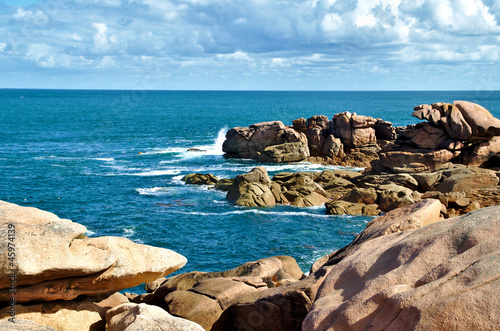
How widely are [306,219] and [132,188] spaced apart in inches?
866

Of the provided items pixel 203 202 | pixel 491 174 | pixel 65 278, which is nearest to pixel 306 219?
pixel 203 202

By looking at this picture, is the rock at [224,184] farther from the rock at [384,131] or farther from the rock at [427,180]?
the rock at [384,131]

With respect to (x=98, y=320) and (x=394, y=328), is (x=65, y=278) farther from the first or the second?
(x=394, y=328)

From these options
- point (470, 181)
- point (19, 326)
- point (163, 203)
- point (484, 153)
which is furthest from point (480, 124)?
point (19, 326)

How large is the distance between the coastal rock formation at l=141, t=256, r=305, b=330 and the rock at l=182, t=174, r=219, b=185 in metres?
34.8

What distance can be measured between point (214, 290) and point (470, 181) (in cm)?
3383

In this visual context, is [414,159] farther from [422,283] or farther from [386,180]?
[422,283]

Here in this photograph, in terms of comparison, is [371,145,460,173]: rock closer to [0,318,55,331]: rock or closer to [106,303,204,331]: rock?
[106,303,204,331]: rock

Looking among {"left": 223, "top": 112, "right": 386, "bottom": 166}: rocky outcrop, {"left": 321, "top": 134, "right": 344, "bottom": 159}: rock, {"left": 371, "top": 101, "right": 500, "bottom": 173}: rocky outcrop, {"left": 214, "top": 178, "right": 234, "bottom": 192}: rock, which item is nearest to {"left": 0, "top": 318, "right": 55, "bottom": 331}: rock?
{"left": 214, "top": 178, "right": 234, "bottom": 192}: rock

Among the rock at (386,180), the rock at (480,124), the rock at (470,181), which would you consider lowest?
the rock at (386,180)

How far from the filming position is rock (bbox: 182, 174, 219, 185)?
55.7 meters

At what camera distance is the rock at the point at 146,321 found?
12.6 metres

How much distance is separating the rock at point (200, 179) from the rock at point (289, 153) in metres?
14.5

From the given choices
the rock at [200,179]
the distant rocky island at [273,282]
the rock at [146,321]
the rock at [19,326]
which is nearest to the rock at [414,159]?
the rock at [200,179]
